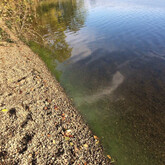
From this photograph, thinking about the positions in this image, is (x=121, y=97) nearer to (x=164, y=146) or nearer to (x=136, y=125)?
(x=136, y=125)

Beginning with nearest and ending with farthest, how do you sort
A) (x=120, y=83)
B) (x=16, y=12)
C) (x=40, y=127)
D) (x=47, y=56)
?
1. (x=40, y=127)
2. (x=120, y=83)
3. (x=16, y=12)
4. (x=47, y=56)

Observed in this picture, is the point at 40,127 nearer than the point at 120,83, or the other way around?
the point at 40,127

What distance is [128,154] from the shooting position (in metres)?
6.38

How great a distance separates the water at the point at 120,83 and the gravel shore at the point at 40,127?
1.07m

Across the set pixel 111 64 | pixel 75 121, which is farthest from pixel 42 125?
pixel 111 64

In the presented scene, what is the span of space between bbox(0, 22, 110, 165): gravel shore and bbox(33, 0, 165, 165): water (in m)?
1.07

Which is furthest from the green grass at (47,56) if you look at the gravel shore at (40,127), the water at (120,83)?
the gravel shore at (40,127)

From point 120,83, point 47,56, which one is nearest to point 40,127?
point 120,83

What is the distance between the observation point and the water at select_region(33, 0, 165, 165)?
22.7 feet

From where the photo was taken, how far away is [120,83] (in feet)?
37.1

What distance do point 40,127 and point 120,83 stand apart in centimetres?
783

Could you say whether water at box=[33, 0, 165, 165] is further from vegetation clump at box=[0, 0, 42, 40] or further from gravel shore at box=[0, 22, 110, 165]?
vegetation clump at box=[0, 0, 42, 40]

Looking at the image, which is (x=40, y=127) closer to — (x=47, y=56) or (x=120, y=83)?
(x=120, y=83)

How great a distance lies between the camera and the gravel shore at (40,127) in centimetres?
549
